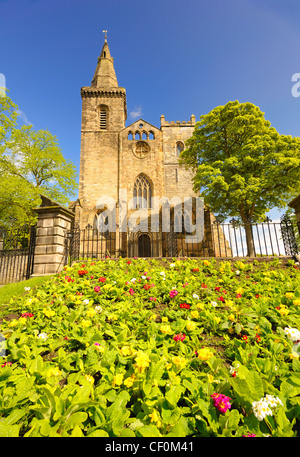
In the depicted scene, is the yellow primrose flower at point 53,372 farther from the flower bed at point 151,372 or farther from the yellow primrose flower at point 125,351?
the yellow primrose flower at point 125,351

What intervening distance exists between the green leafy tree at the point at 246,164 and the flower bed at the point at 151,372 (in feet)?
40.2

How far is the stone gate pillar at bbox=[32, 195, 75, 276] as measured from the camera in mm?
7035

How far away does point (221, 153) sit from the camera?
16.8m

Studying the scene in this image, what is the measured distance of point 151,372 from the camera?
5.87 feet

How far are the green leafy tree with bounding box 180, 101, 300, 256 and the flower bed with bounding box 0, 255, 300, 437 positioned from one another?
12260 millimetres

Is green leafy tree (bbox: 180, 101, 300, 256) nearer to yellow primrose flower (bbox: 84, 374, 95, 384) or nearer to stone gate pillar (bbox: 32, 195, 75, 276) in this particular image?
stone gate pillar (bbox: 32, 195, 75, 276)

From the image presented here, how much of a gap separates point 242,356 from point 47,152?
869 inches

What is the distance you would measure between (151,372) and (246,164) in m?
15.9

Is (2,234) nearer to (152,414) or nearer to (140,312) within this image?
(140,312)

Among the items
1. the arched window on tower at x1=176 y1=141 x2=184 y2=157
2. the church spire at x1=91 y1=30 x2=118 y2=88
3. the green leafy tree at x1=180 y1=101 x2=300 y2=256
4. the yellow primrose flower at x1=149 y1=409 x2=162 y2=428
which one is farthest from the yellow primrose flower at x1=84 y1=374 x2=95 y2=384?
the church spire at x1=91 y1=30 x2=118 y2=88

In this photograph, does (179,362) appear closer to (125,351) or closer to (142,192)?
(125,351)

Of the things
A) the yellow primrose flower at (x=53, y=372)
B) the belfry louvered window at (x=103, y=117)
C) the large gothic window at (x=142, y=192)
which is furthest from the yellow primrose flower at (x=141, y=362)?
the belfry louvered window at (x=103, y=117)

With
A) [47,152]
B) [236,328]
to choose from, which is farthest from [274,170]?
[47,152]

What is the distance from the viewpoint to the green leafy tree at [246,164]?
14078 millimetres
